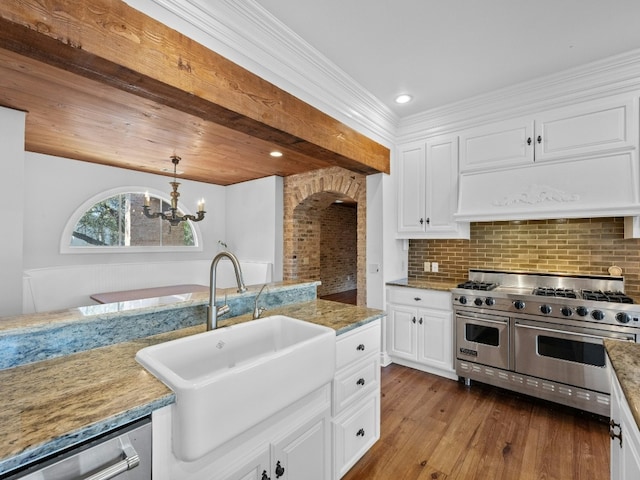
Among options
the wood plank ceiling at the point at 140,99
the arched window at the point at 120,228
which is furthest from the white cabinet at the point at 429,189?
the arched window at the point at 120,228

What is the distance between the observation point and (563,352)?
2.38m

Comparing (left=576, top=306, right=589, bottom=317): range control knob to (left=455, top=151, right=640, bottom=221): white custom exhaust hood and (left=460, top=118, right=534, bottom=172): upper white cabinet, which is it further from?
(left=460, top=118, right=534, bottom=172): upper white cabinet

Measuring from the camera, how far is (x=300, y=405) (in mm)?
1388

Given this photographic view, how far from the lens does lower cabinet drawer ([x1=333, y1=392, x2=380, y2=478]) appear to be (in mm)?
1653

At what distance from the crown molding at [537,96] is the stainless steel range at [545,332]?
1499 mm

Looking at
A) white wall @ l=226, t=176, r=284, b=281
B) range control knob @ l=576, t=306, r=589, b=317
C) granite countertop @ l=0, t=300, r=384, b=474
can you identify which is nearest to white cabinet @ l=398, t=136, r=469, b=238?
range control knob @ l=576, t=306, r=589, b=317

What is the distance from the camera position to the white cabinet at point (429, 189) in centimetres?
311

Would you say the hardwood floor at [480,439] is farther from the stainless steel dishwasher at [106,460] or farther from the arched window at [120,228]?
the arched window at [120,228]

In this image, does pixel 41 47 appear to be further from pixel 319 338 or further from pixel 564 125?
pixel 564 125

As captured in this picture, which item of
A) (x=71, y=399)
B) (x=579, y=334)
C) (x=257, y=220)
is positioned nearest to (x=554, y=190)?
(x=579, y=334)

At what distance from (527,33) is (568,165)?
45.2 inches

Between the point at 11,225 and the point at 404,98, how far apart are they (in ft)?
11.0

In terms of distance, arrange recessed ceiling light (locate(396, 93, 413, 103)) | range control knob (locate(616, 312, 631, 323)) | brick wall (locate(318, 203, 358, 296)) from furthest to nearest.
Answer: brick wall (locate(318, 203, 358, 296)), recessed ceiling light (locate(396, 93, 413, 103)), range control knob (locate(616, 312, 631, 323))

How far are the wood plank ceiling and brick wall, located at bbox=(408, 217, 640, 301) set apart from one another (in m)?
1.27
